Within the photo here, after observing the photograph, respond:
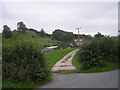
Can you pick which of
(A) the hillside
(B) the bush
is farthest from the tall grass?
(A) the hillside

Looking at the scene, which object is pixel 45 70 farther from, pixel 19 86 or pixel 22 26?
pixel 22 26

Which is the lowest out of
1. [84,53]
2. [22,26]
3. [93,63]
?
[93,63]

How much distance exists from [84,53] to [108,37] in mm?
3436

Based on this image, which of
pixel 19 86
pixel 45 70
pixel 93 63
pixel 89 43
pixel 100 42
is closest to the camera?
pixel 19 86

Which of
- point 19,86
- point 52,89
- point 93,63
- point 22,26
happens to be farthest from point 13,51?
point 22,26

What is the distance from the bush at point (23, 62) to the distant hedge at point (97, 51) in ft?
12.5

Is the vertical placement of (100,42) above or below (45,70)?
above

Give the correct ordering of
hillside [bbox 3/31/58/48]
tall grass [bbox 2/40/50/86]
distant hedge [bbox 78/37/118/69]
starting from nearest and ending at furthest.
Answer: tall grass [bbox 2/40/50/86], hillside [bbox 3/31/58/48], distant hedge [bbox 78/37/118/69]

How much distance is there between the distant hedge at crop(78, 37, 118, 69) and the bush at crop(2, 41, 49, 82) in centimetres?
381

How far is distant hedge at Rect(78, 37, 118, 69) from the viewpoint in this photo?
25.1ft

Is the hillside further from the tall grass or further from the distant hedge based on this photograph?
the distant hedge

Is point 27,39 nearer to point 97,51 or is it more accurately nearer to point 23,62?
point 23,62

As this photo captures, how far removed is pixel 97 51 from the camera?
8.01 meters

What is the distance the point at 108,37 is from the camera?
30.6ft
